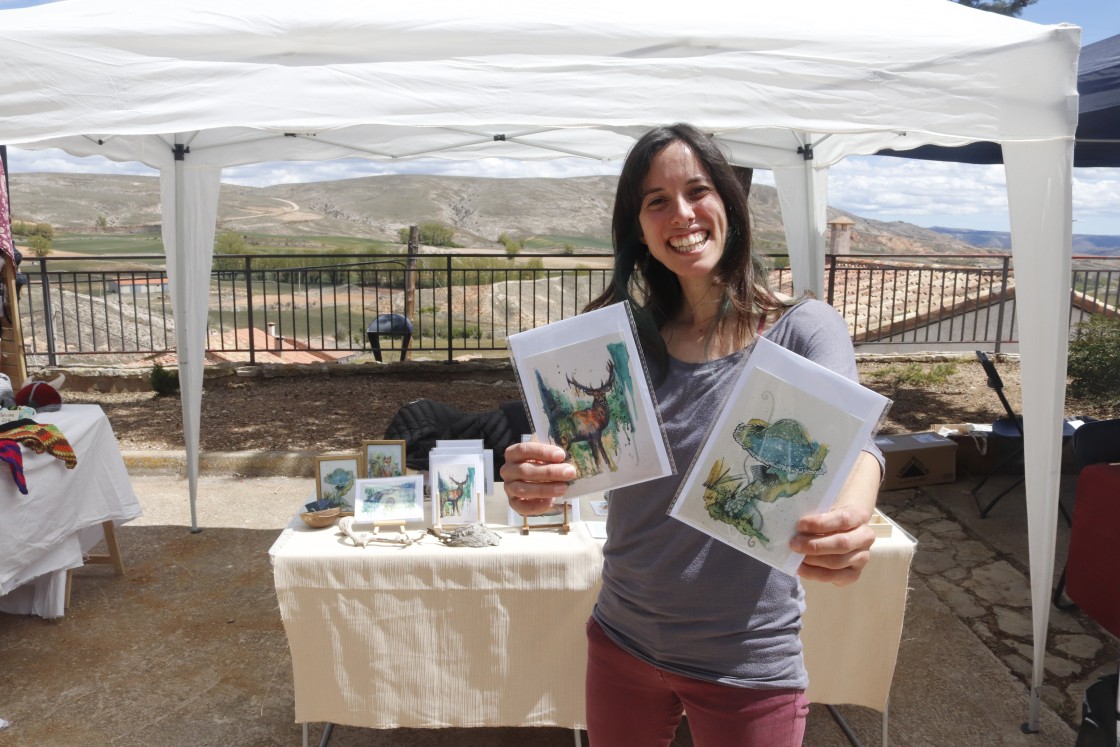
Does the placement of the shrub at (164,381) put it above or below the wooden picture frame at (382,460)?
below

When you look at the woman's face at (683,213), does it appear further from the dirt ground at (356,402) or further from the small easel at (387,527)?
the dirt ground at (356,402)

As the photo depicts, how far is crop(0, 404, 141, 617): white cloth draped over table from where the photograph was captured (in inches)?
123

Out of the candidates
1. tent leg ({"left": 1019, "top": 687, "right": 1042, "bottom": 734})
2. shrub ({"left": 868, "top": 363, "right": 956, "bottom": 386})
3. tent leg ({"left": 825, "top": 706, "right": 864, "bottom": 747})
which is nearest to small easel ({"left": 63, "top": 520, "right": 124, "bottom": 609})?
tent leg ({"left": 825, "top": 706, "right": 864, "bottom": 747})

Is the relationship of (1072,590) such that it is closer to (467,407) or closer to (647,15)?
(647,15)

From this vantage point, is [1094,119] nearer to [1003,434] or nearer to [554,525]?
[1003,434]

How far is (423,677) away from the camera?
250 centimetres

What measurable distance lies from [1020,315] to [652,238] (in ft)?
6.26

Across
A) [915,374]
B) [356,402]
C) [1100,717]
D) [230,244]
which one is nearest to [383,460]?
[1100,717]

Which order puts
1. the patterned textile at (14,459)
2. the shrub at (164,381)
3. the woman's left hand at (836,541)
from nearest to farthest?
1. the woman's left hand at (836,541)
2. the patterned textile at (14,459)
3. the shrub at (164,381)

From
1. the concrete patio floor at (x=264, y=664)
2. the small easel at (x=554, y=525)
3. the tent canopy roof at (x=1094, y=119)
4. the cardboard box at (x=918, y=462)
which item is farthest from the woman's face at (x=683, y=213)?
the cardboard box at (x=918, y=462)

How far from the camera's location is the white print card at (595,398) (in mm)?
1146

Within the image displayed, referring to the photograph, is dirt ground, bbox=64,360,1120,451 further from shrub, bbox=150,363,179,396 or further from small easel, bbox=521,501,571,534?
small easel, bbox=521,501,571,534

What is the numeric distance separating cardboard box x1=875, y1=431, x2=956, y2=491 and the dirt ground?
125cm

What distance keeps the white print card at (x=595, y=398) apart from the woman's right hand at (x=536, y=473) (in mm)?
23
